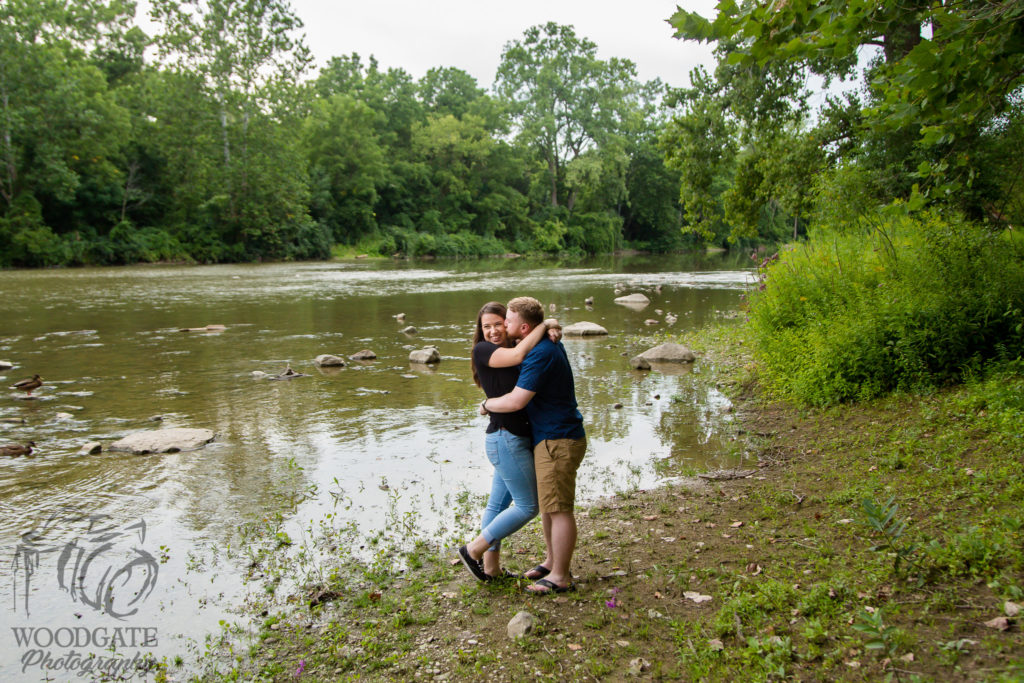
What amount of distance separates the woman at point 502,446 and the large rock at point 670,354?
27.1 feet

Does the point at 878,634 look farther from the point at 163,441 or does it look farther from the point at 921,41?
the point at 163,441

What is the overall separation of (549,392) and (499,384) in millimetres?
335

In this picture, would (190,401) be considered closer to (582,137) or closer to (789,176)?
(789,176)

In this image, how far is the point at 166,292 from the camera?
90.3 feet

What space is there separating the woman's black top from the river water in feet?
5.01

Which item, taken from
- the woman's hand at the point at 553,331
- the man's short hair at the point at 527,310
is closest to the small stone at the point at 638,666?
the woman's hand at the point at 553,331

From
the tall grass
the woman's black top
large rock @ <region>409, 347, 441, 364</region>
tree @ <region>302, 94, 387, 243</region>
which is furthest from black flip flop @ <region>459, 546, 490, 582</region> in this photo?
tree @ <region>302, 94, 387, 243</region>

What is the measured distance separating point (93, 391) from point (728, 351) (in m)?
10.6

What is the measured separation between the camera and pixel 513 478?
172 inches

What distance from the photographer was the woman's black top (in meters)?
4.33

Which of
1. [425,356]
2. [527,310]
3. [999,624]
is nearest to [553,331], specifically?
[527,310]

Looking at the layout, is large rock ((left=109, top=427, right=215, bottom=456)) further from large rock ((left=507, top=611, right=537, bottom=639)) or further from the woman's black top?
large rock ((left=507, top=611, right=537, bottom=639))

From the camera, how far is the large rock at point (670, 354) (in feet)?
40.3

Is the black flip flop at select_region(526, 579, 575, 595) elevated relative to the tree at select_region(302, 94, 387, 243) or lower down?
lower down
